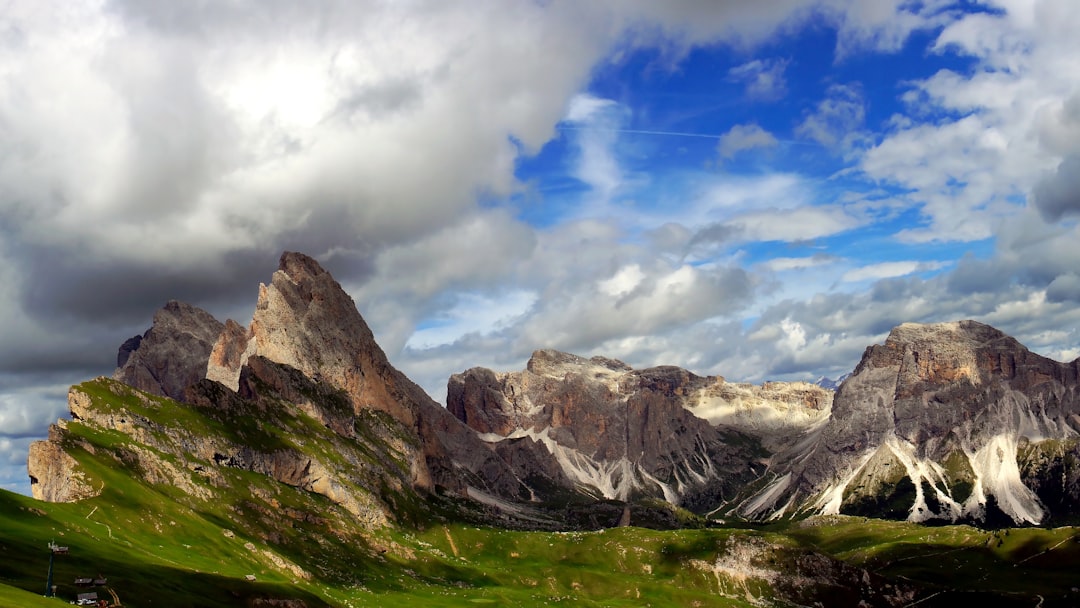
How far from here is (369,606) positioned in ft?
650

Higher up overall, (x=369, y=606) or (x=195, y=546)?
(x=195, y=546)

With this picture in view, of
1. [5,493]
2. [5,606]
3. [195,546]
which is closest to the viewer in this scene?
[5,606]

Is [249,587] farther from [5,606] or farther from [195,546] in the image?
[5,606]

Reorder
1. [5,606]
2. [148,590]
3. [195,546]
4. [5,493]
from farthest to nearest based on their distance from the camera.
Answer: [195,546], [5,493], [148,590], [5,606]

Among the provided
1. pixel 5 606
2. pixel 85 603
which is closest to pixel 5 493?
pixel 85 603

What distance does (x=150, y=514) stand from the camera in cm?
19938

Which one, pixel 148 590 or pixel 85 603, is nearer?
pixel 85 603

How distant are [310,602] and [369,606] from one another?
119ft

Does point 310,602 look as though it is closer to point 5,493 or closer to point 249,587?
point 249,587

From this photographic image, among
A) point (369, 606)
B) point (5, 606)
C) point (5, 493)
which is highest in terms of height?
point (5, 493)

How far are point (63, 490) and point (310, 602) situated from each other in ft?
234

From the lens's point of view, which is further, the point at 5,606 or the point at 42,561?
the point at 42,561

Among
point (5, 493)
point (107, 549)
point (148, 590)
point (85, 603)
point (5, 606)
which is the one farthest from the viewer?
point (5, 493)

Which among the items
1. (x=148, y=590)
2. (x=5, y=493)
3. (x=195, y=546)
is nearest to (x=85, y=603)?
(x=148, y=590)
